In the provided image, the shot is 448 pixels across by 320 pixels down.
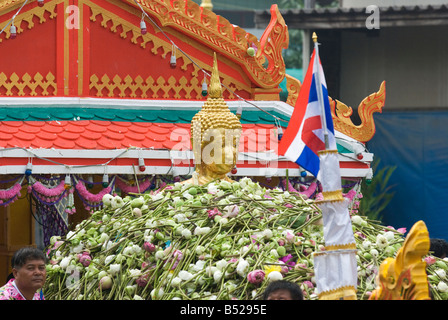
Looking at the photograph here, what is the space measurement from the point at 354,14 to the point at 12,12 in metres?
5.90

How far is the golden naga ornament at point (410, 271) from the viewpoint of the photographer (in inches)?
154

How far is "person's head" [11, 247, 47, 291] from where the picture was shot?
558cm

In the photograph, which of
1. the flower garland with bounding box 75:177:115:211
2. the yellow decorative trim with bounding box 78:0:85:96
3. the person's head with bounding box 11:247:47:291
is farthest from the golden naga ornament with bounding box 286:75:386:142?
the person's head with bounding box 11:247:47:291

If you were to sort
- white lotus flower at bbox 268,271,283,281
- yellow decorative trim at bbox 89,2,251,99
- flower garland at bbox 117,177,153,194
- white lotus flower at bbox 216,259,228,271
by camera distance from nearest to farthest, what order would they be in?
1. white lotus flower at bbox 268,271,283,281
2. white lotus flower at bbox 216,259,228,271
3. flower garland at bbox 117,177,153,194
4. yellow decorative trim at bbox 89,2,251,99

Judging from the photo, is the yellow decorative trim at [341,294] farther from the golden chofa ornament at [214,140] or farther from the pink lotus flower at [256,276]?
the golden chofa ornament at [214,140]

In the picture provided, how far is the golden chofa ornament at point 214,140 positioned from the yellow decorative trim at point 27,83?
8.80ft

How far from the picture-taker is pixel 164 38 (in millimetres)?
10344

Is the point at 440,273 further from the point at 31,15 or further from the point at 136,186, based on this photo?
the point at 31,15

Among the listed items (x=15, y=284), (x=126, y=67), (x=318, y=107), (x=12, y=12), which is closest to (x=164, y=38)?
(x=126, y=67)

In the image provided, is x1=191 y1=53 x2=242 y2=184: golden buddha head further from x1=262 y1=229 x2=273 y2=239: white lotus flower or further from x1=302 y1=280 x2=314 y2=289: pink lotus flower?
x1=302 y1=280 x2=314 y2=289: pink lotus flower

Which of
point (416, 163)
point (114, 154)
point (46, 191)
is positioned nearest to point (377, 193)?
point (416, 163)

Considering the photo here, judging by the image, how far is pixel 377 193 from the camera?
14.4 m

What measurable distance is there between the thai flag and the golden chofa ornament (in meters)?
2.44

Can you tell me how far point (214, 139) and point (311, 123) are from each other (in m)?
2.83
